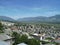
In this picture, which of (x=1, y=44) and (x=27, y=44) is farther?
(x=27, y=44)

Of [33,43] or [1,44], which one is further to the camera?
[33,43]

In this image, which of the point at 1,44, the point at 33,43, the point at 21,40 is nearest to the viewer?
the point at 1,44

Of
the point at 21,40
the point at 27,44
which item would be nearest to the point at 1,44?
the point at 27,44

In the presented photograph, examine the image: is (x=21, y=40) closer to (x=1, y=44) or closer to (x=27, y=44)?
(x=27, y=44)

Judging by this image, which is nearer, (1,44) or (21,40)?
(1,44)

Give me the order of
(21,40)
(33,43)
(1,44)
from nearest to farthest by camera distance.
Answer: (1,44) < (33,43) < (21,40)

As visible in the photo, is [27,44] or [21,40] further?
[21,40]

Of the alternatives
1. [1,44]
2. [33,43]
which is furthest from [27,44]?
[1,44]

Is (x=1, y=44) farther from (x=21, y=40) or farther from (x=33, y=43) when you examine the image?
(x=21, y=40)

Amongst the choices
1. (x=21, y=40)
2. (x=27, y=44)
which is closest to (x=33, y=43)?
(x=27, y=44)
